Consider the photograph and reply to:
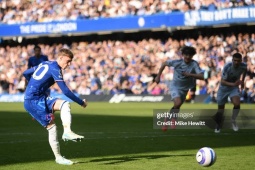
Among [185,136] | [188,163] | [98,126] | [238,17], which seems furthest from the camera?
[238,17]

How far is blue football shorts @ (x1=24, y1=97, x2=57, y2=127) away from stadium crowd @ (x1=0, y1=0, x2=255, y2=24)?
25.5 m

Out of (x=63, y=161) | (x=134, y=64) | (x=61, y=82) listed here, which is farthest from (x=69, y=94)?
(x=134, y=64)

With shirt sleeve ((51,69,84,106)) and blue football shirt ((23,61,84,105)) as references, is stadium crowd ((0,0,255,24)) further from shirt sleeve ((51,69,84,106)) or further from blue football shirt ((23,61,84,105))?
shirt sleeve ((51,69,84,106))

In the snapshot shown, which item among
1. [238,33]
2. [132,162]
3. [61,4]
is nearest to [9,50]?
[61,4]

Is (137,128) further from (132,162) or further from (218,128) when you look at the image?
(132,162)

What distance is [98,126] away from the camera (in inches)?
763

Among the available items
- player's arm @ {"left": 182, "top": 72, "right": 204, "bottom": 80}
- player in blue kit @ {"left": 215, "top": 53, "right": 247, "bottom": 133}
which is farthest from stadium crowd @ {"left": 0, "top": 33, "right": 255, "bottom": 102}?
player's arm @ {"left": 182, "top": 72, "right": 204, "bottom": 80}

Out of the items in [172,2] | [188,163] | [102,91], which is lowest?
[102,91]

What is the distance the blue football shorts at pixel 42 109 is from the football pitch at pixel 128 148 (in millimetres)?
730

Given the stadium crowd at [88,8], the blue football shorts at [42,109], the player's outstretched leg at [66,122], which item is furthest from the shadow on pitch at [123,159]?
the stadium crowd at [88,8]

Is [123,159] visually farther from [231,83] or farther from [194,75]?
[231,83]

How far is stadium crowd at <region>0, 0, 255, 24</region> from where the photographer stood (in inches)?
1462

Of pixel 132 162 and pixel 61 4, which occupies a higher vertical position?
pixel 61 4

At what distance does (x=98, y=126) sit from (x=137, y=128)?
155 cm
